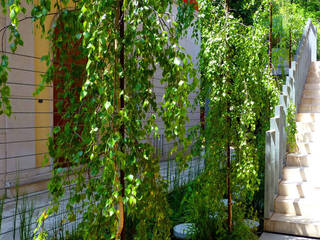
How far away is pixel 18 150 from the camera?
5.39 meters

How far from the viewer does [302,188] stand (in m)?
4.21

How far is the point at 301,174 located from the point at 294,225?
3.08 feet

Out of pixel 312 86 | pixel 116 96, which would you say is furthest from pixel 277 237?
pixel 312 86

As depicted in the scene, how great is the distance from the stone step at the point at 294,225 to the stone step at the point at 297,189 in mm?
356

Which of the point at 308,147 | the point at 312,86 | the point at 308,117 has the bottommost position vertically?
the point at 308,147

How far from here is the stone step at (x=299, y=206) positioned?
3951 millimetres

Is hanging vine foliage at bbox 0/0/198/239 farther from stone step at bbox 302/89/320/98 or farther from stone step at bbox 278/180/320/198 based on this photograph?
stone step at bbox 302/89/320/98

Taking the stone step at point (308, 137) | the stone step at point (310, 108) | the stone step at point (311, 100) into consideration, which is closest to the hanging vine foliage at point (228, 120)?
the stone step at point (308, 137)

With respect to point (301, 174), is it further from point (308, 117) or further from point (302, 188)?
point (308, 117)

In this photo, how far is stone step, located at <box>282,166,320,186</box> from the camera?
14.5ft

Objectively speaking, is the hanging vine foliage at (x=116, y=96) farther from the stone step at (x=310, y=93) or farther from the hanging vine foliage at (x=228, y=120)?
the stone step at (x=310, y=93)

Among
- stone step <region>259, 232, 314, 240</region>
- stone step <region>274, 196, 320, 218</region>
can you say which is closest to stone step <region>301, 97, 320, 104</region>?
stone step <region>274, 196, 320, 218</region>

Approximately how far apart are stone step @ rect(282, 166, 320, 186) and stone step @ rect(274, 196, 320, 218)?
0.45 metres

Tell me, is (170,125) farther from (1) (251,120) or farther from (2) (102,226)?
(1) (251,120)
